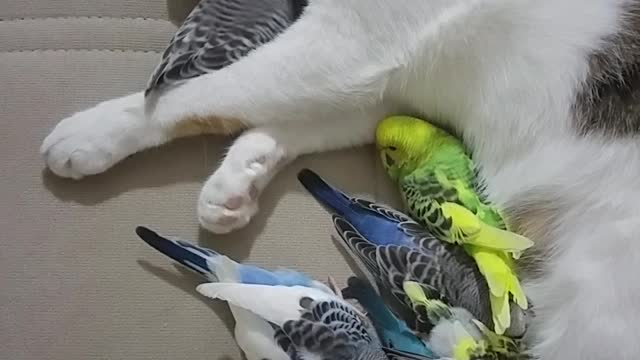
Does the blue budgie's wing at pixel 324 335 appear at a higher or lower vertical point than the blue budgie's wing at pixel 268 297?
lower

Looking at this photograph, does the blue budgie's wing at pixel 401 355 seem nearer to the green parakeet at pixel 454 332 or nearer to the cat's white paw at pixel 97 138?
the green parakeet at pixel 454 332

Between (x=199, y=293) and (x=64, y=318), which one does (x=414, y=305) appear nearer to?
(x=199, y=293)

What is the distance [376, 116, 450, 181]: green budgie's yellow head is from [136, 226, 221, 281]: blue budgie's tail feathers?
0.25m

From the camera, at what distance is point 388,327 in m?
1.30

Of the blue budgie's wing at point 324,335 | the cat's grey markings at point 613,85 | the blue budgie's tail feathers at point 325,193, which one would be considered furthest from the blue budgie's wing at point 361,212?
the cat's grey markings at point 613,85

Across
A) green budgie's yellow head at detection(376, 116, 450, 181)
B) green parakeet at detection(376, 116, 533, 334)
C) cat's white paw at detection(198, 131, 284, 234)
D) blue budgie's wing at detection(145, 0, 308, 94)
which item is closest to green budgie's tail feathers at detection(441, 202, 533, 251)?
green parakeet at detection(376, 116, 533, 334)

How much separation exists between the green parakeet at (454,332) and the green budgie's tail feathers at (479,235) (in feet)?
0.24

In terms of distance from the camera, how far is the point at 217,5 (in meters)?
1.40

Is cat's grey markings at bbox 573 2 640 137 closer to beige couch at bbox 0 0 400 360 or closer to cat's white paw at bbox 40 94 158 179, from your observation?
beige couch at bbox 0 0 400 360

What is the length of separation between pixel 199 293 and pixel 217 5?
1.14 feet

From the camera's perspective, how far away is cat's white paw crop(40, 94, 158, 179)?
1.36 m

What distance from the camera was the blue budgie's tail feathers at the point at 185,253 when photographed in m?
1.30

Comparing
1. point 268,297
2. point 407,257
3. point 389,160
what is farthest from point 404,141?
point 268,297

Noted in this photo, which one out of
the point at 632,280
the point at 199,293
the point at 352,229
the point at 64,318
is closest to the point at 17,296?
the point at 64,318
